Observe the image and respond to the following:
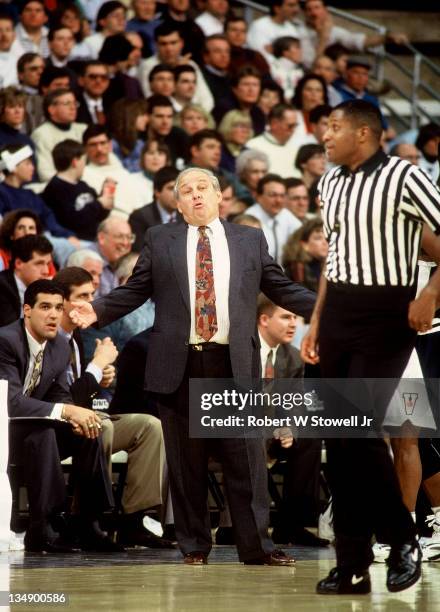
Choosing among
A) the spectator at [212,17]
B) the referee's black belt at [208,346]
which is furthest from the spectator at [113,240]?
the spectator at [212,17]

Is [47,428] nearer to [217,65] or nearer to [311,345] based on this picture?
[311,345]

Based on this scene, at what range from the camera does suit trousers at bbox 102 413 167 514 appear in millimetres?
5867

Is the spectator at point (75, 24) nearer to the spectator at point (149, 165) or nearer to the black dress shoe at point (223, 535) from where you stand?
the spectator at point (149, 165)

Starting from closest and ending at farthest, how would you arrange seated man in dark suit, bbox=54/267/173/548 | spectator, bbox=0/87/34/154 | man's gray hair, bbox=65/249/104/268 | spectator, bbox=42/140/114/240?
seated man in dark suit, bbox=54/267/173/548, man's gray hair, bbox=65/249/104/268, spectator, bbox=42/140/114/240, spectator, bbox=0/87/34/154

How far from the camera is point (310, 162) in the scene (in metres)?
9.82

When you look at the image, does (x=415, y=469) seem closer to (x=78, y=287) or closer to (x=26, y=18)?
(x=78, y=287)

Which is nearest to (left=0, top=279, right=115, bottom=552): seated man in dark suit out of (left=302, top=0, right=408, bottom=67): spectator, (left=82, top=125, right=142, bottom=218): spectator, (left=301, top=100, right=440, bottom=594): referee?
(left=301, top=100, right=440, bottom=594): referee

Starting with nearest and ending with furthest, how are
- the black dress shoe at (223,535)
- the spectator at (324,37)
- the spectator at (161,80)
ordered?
the black dress shoe at (223,535) < the spectator at (161,80) < the spectator at (324,37)

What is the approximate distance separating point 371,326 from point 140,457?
8.02 feet

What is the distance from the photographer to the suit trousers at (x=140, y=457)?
19.2 ft

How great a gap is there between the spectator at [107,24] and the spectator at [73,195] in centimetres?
174

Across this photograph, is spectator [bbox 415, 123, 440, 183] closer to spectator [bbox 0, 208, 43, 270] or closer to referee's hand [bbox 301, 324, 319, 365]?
spectator [bbox 0, 208, 43, 270]

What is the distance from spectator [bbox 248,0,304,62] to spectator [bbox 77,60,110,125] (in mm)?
2202

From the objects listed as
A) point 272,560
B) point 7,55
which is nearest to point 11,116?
point 7,55
